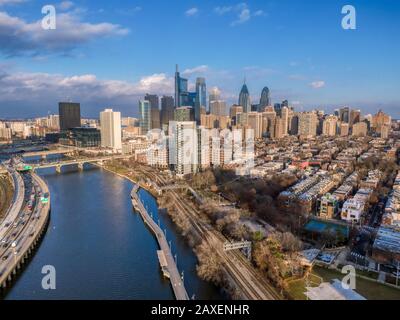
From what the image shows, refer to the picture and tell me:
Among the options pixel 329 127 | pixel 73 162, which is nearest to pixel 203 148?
pixel 73 162

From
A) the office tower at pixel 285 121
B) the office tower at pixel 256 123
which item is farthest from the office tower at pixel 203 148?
the office tower at pixel 285 121

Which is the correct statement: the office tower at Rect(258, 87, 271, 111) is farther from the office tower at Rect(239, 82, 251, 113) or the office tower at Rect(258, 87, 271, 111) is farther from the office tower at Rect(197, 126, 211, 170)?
the office tower at Rect(197, 126, 211, 170)

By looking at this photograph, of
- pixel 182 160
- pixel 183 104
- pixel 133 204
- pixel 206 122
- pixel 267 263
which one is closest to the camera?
pixel 267 263

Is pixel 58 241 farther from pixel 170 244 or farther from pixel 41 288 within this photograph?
pixel 170 244

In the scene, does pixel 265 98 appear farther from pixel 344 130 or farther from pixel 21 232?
pixel 21 232

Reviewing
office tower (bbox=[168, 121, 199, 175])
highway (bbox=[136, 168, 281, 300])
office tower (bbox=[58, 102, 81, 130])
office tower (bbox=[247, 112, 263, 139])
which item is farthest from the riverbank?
office tower (bbox=[247, 112, 263, 139])
